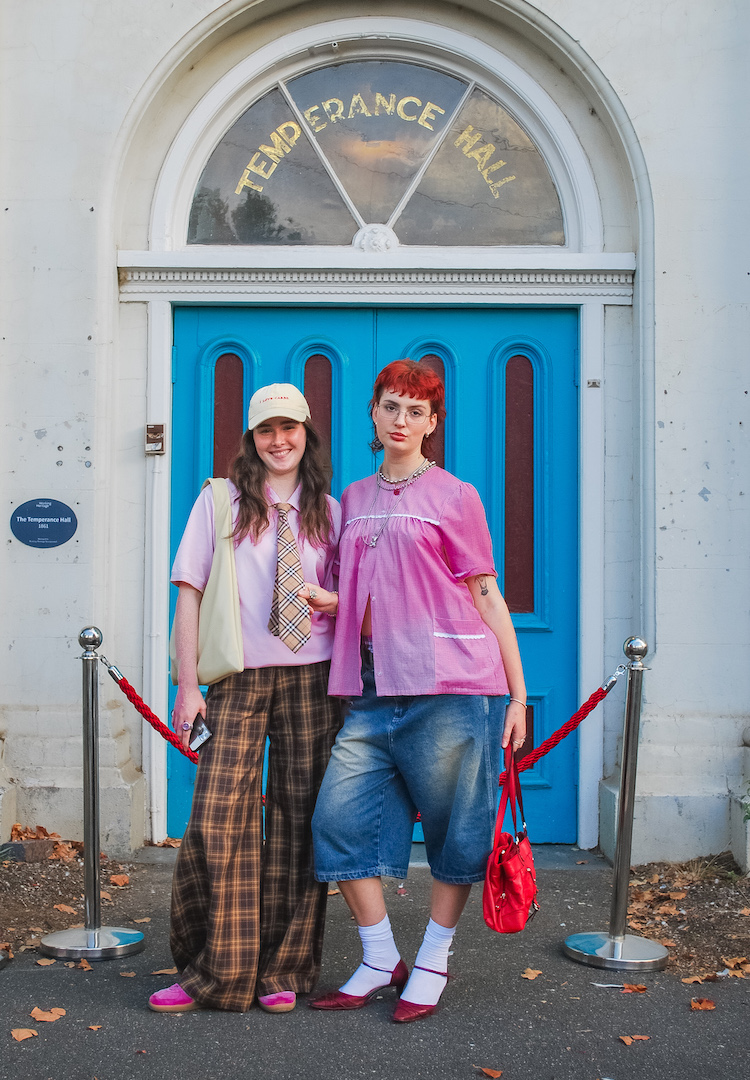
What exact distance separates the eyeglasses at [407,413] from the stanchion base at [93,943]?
214 centimetres

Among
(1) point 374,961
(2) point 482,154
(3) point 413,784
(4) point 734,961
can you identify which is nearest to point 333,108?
(2) point 482,154

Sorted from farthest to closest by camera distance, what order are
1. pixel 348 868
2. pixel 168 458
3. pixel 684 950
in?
pixel 168 458
pixel 684 950
pixel 348 868

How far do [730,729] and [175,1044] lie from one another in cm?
303

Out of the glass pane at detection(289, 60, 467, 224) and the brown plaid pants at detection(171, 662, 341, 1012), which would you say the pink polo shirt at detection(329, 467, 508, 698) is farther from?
the glass pane at detection(289, 60, 467, 224)

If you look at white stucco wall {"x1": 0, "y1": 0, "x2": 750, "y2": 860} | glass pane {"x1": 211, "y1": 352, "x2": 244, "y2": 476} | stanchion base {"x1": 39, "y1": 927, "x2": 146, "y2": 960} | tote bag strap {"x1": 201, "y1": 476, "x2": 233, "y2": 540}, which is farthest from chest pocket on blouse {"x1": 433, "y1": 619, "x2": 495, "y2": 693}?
glass pane {"x1": 211, "y1": 352, "x2": 244, "y2": 476}

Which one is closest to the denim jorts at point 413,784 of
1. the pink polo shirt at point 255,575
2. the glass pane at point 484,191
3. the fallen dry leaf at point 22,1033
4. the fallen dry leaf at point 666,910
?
the pink polo shirt at point 255,575

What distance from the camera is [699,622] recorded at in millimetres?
4812

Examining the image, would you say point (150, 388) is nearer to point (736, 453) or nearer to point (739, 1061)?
point (736, 453)

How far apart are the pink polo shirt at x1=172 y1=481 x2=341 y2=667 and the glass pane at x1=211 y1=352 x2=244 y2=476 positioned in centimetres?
201

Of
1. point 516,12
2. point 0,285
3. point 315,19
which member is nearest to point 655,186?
point 516,12

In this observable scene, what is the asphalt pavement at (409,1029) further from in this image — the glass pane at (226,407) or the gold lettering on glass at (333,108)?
the gold lettering on glass at (333,108)

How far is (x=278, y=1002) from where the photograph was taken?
3.04 metres

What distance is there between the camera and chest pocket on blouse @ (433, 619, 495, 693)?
2.99 metres

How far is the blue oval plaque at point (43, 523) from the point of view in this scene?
4.89 m
